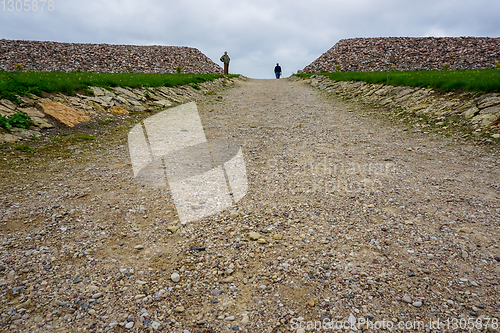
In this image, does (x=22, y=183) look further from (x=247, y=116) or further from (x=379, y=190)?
(x=247, y=116)

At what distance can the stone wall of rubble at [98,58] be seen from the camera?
124 feet

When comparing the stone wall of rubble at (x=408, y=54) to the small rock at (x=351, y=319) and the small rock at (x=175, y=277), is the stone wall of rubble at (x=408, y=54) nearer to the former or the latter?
the small rock at (x=351, y=319)

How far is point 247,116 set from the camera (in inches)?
615

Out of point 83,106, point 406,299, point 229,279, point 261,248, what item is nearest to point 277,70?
point 83,106

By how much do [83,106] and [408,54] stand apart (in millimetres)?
48138

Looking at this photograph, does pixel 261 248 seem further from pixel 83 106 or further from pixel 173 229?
pixel 83 106

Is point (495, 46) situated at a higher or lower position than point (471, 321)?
higher

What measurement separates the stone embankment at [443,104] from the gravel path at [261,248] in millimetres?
2904

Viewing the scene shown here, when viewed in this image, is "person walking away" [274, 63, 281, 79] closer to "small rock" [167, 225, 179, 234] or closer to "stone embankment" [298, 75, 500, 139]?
"stone embankment" [298, 75, 500, 139]

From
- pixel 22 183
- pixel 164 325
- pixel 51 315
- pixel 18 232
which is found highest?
pixel 22 183

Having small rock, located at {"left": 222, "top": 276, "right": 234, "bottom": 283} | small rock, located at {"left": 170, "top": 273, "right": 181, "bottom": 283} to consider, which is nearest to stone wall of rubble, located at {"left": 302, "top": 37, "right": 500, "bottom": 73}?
small rock, located at {"left": 222, "top": 276, "right": 234, "bottom": 283}

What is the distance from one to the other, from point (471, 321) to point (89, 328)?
4.75m

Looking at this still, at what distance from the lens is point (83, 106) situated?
41.0ft

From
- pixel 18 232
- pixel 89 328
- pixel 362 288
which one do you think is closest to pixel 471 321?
pixel 362 288
